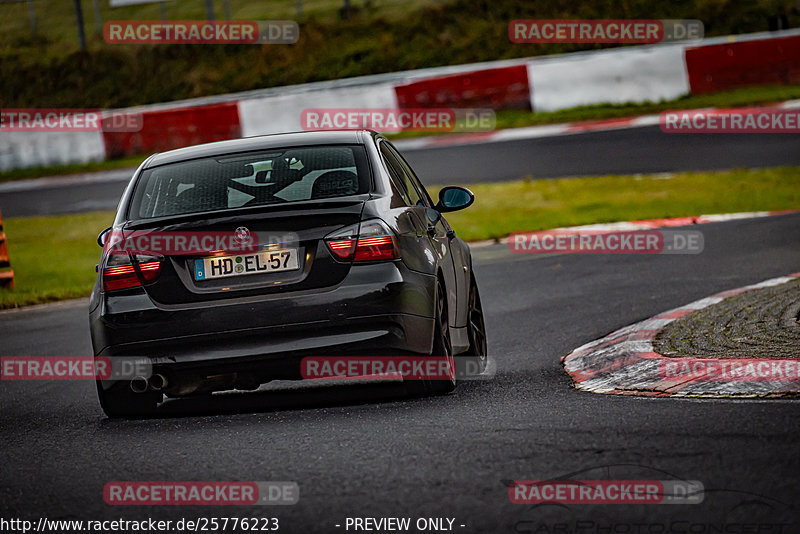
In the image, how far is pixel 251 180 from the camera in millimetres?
7059

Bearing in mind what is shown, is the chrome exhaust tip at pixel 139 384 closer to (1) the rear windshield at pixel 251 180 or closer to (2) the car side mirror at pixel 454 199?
(1) the rear windshield at pixel 251 180

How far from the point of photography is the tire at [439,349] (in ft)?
22.2

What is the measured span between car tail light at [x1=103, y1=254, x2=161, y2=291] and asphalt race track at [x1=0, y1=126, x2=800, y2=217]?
13.3 m

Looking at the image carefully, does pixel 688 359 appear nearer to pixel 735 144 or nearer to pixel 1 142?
pixel 735 144

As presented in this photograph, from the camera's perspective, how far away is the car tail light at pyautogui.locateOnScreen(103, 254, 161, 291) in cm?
654

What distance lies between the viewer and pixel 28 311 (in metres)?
13.8

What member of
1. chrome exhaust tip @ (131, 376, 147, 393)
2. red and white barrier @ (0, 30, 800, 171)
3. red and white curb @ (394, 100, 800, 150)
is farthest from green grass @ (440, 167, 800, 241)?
chrome exhaust tip @ (131, 376, 147, 393)

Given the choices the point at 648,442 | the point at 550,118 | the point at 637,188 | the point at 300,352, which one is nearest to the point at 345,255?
the point at 300,352

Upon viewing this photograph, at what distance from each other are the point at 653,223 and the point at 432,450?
10619 millimetres

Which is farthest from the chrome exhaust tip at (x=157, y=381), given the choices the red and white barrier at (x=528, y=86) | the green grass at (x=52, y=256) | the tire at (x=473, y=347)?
the red and white barrier at (x=528, y=86)

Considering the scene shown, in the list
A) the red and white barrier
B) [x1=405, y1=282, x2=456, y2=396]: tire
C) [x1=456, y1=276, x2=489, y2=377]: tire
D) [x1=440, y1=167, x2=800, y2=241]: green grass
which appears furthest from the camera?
the red and white barrier

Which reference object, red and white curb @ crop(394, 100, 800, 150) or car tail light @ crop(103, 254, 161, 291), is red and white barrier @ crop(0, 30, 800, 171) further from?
car tail light @ crop(103, 254, 161, 291)

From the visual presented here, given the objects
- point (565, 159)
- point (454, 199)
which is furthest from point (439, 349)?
point (565, 159)

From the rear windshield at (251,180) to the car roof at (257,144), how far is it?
5cm
